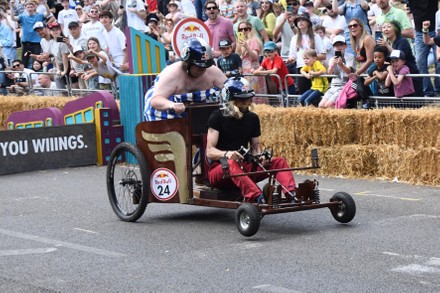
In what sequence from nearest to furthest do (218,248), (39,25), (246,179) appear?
(218,248) → (246,179) → (39,25)

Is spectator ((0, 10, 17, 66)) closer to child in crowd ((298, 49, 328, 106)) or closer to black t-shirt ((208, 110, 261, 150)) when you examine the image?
child in crowd ((298, 49, 328, 106))

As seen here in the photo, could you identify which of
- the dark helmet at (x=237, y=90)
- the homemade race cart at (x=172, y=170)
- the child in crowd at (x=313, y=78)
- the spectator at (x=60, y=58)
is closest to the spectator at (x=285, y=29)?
the child in crowd at (x=313, y=78)

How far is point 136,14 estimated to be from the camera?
20875 mm

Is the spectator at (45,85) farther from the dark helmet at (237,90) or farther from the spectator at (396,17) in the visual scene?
the dark helmet at (237,90)

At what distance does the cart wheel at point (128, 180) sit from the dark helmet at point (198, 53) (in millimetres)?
1106

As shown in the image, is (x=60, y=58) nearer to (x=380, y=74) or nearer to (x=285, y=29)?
(x=285, y=29)

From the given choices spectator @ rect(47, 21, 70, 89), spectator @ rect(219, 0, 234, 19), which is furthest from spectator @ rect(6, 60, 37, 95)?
spectator @ rect(219, 0, 234, 19)

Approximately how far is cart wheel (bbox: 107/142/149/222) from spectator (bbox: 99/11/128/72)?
28.6 feet

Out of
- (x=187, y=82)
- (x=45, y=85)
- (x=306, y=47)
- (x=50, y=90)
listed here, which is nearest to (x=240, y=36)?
(x=306, y=47)

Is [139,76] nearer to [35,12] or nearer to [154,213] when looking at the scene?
[154,213]

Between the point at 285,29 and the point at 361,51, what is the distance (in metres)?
3.73

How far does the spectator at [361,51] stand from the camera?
1398cm

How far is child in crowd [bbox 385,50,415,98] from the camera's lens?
1345cm

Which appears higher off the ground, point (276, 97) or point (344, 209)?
point (276, 97)
